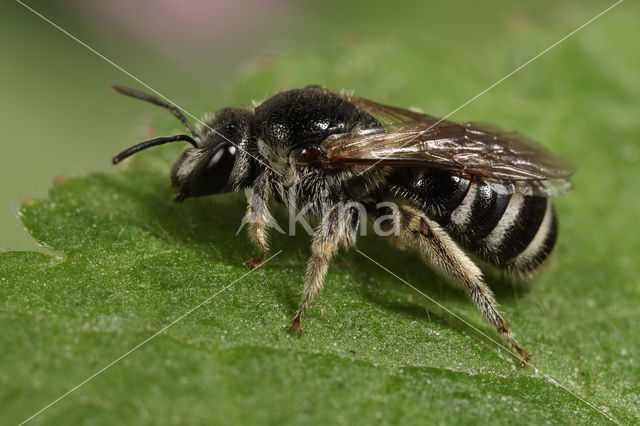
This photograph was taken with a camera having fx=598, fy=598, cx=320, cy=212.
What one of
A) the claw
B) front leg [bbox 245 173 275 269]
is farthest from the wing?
the claw

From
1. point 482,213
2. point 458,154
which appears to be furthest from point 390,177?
point 482,213

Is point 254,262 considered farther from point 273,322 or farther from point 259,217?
point 273,322

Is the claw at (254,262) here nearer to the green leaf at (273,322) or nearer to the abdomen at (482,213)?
the green leaf at (273,322)

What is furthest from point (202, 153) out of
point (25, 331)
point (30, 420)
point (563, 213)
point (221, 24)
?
Answer: point (221, 24)

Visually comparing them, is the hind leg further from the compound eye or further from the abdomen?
the compound eye

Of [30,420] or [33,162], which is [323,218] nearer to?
[30,420]
